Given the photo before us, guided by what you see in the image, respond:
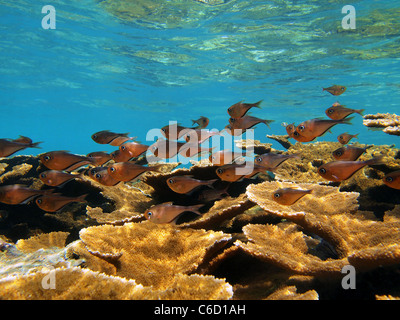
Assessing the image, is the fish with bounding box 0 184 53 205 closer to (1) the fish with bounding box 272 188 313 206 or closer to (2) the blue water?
(1) the fish with bounding box 272 188 313 206

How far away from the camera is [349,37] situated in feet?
53.5

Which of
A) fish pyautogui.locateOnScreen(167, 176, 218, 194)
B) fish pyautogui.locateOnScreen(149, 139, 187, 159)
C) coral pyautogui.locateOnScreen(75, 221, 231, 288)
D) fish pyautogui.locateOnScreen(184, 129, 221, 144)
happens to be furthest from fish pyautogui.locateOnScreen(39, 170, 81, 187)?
fish pyautogui.locateOnScreen(184, 129, 221, 144)

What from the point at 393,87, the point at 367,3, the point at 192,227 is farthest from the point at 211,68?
the point at 192,227

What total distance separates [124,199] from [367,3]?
15458 millimetres

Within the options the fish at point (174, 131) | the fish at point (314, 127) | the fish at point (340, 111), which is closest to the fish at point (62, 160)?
the fish at point (174, 131)

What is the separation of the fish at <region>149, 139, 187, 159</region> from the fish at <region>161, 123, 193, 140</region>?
0.44m

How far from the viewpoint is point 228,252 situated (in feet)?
9.15

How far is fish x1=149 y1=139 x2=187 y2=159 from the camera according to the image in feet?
12.5

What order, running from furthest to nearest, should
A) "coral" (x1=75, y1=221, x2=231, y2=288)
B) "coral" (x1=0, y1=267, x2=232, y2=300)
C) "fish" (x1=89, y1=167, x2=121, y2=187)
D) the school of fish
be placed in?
"fish" (x1=89, y1=167, x2=121, y2=187) → the school of fish → "coral" (x1=75, y1=221, x2=231, y2=288) → "coral" (x1=0, y1=267, x2=232, y2=300)

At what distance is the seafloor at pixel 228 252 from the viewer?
2.01 m

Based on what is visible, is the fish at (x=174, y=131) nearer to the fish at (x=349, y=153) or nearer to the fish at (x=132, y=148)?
the fish at (x=132, y=148)

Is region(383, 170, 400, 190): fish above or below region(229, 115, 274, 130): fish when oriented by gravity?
below
